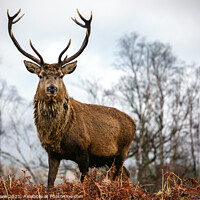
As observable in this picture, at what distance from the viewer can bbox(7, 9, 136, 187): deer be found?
15.5 feet

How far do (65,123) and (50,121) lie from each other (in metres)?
0.29

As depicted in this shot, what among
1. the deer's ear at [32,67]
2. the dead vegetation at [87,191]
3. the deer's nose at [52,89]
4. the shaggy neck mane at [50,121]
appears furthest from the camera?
the deer's ear at [32,67]

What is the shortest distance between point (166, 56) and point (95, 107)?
14.9 meters

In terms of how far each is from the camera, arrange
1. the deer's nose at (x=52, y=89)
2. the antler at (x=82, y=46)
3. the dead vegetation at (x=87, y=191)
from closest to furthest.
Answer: the dead vegetation at (x=87, y=191) < the deer's nose at (x=52, y=89) < the antler at (x=82, y=46)

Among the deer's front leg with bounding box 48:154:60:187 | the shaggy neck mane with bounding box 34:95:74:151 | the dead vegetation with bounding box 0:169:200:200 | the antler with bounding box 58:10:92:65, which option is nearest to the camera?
the dead vegetation with bounding box 0:169:200:200

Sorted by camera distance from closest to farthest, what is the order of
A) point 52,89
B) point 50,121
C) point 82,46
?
point 52,89, point 50,121, point 82,46

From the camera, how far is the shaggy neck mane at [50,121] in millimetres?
4719

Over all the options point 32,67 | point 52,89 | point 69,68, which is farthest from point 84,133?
point 32,67

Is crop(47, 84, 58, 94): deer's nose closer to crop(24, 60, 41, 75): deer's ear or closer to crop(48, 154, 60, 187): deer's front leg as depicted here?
crop(24, 60, 41, 75): deer's ear

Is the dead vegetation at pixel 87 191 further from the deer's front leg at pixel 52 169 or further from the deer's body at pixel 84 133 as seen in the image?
the deer's front leg at pixel 52 169

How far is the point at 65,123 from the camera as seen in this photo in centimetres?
490

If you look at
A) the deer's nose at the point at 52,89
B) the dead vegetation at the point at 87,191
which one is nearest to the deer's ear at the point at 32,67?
the deer's nose at the point at 52,89

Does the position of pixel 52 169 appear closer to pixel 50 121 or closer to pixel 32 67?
pixel 50 121

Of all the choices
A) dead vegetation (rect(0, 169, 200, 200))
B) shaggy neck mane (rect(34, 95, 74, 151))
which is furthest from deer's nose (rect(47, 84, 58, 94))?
dead vegetation (rect(0, 169, 200, 200))
